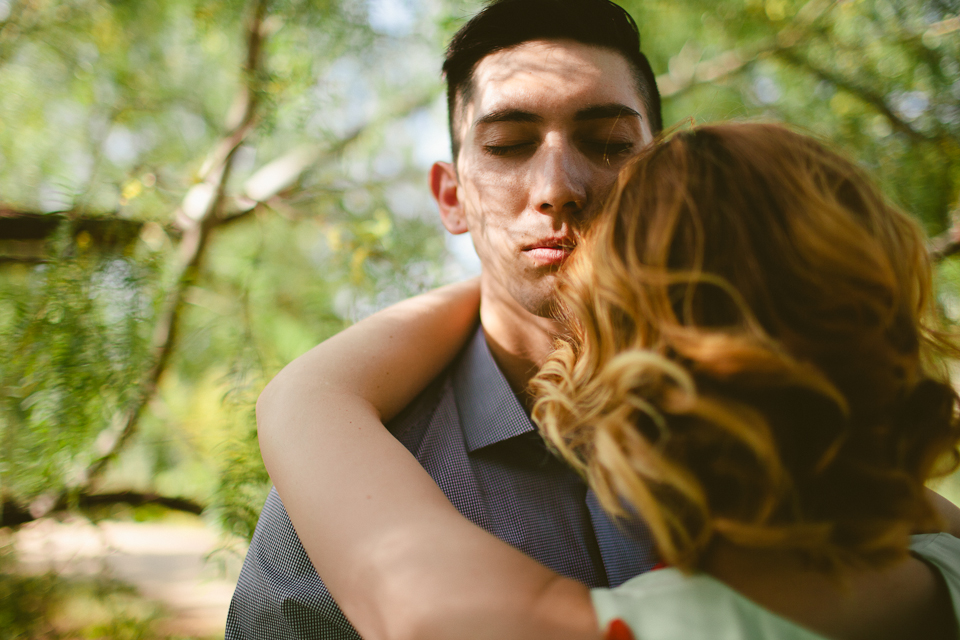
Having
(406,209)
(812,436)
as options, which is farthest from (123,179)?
(812,436)

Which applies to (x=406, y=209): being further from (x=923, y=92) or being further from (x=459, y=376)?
(x=923, y=92)

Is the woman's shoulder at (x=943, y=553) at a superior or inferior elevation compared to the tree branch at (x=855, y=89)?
inferior

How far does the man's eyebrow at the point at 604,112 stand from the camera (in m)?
1.23

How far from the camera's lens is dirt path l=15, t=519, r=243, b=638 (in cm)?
175

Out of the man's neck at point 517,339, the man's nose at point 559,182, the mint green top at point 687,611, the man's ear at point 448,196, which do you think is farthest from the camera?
the man's ear at point 448,196

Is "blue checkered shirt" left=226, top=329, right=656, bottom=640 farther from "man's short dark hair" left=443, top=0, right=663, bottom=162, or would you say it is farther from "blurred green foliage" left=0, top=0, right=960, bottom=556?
"man's short dark hair" left=443, top=0, right=663, bottom=162

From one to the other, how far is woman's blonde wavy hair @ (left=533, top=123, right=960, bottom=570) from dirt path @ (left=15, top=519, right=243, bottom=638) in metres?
1.42

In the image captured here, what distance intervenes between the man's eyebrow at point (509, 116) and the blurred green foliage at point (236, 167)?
0.50 m

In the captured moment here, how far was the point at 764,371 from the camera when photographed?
26.4 inches

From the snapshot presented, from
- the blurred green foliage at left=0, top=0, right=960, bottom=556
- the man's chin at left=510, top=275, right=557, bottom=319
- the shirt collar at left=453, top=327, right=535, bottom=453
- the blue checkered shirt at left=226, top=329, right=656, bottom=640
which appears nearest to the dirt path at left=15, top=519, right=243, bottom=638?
the blurred green foliage at left=0, top=0, right=960, bottom=556

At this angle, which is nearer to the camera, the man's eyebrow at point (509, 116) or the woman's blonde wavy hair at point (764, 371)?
the woman's blonde wavy hair at point (764, 371)

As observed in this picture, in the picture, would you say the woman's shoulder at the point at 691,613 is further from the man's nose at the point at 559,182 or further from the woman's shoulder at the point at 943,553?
the man's nose at the point at 559,182

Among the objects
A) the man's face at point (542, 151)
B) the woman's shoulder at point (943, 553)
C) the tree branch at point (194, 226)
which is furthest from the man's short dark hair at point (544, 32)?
the woman's shoulder at point (943, 553)

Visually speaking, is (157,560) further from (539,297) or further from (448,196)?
(539,297)
